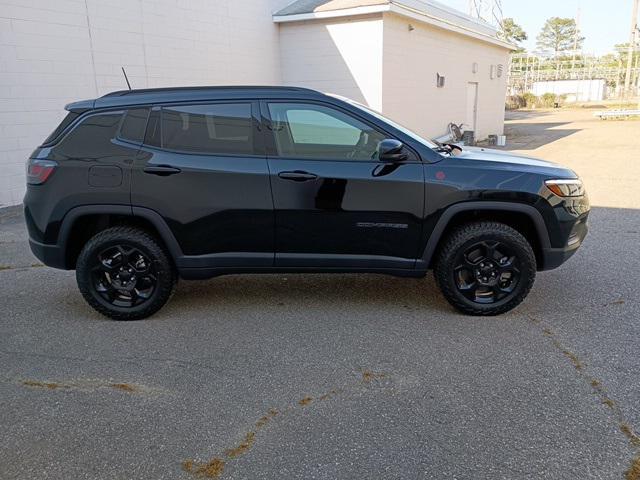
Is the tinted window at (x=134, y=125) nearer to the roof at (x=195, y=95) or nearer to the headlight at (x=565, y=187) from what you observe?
the roof at (x=195, y=95)

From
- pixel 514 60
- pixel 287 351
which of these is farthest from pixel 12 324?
pixel 514 60

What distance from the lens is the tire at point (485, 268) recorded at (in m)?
4.18

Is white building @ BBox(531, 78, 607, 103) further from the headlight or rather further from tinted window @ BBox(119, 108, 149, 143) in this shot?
tinted window @ BBox(119, 108, 149, 143)

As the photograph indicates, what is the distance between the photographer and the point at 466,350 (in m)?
3.77

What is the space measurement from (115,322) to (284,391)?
186cm

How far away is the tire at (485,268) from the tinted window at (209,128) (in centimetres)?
182

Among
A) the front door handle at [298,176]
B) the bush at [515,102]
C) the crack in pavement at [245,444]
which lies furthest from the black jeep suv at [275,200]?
the bush at [515,102]

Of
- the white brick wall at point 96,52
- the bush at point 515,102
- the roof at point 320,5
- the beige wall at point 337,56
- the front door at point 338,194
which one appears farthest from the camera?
the bush at point 515,102

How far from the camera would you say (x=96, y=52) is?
31.2 feet

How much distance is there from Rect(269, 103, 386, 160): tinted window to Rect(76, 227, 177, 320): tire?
1329 millimetres

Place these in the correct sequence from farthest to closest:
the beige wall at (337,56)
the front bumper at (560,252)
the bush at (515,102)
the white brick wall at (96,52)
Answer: the bush at (515,102), the beige wall at (337,56), the white brick wall at (96,52), the front bumper at (560,252)

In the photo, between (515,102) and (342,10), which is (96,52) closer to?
(342,10)

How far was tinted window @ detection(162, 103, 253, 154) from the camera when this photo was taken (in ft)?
14.0

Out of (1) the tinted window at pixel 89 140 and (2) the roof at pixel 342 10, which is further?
(2) the roof at pixel 342 10
